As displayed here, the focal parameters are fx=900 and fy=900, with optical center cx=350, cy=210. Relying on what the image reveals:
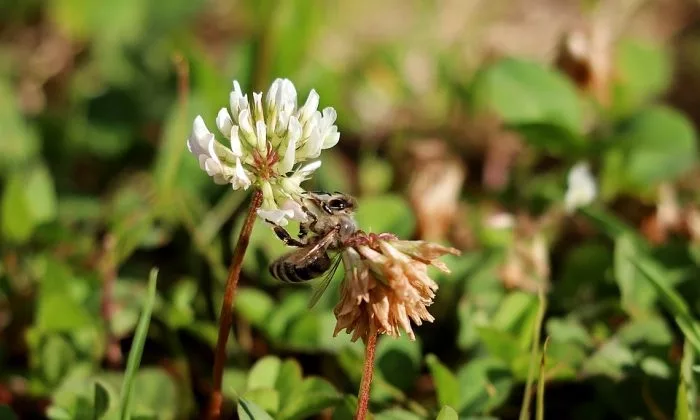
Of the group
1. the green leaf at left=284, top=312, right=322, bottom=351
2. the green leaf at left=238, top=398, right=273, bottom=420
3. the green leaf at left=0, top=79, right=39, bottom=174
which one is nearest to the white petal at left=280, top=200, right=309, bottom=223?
the green leaf at left=238, top=398, right=273, bottom=420

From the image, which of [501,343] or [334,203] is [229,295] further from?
[501,343]

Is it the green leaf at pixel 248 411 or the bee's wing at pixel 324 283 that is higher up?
the bee's wing at pixel 324 283

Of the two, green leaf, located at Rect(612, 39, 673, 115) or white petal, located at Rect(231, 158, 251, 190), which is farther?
green leaf, located at Rect(612, 39, 673, 115)

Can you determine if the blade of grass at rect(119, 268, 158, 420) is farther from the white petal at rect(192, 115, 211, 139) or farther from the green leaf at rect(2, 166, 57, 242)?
the green leaf at rect(2, 166, 57, 242)

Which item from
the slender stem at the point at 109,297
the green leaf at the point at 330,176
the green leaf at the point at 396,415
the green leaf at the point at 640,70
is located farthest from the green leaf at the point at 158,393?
the green leaf at the point at 640,70

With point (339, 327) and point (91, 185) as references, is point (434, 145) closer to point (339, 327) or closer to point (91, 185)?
point (91, 185)

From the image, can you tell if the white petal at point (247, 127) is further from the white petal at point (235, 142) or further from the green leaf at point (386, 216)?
the green leaf at point (386, 216)

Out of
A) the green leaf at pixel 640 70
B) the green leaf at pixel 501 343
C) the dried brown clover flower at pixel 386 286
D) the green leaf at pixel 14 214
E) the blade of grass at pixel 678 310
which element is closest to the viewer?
the dried brown clover flower at pixel 386 286
